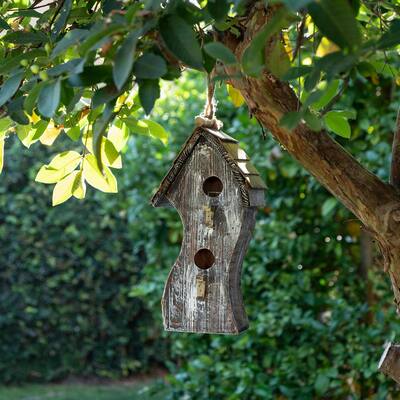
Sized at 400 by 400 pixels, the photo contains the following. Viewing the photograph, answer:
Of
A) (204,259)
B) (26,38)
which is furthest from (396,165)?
(26,38)

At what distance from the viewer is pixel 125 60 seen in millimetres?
991

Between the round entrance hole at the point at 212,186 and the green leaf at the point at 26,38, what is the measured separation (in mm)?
557

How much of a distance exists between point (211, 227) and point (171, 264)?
2.77m

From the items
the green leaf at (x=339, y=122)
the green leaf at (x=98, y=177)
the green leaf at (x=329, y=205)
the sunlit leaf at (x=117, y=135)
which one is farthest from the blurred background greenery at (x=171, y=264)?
the green leaf at (x=98, y=177)

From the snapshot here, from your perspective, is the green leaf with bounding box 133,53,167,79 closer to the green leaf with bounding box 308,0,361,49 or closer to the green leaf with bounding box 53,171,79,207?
the green leaf with bounding box 308,0,361,49

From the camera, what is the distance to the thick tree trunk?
1.47 m

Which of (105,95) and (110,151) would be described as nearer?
(105,95)

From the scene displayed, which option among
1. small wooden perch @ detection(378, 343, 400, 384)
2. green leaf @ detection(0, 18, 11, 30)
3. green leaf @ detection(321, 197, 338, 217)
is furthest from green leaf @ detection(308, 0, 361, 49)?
green leaf @ detection(321, 197, 338, 217)

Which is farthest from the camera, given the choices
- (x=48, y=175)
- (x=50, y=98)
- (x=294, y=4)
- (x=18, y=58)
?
(x=48, y=175)

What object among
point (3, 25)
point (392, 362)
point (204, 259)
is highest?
point (3, 25)

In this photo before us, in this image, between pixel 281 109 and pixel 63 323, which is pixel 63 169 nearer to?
pixel 281 109

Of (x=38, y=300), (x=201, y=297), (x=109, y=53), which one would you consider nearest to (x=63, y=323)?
(x=38, y=300)

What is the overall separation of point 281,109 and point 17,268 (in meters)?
5.37

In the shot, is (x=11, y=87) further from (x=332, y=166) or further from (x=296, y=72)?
(x=332, y=166)
